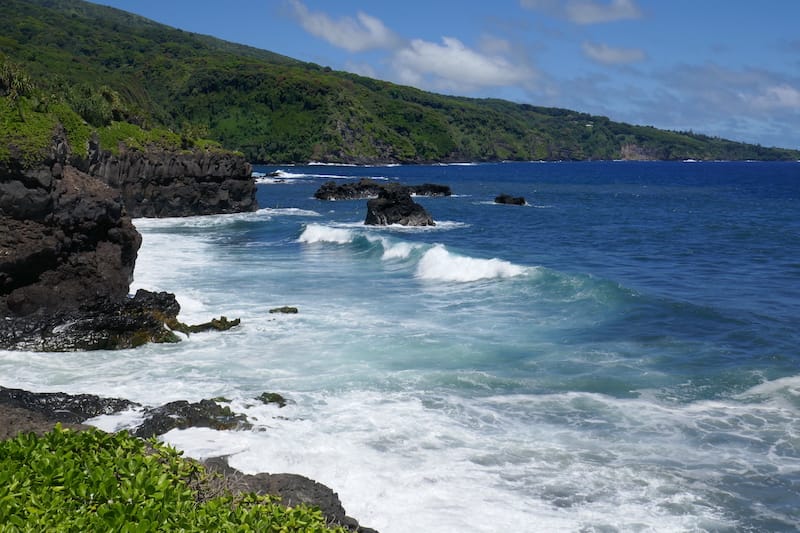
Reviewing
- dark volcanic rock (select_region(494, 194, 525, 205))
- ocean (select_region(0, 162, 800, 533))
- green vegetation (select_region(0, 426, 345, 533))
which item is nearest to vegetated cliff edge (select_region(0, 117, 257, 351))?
ocean (select_region(0, 162, 800, 533))

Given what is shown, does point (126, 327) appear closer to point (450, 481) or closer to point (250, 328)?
point (250, 328)

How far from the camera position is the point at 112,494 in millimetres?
6633

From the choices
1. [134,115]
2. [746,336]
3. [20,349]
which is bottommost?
[20,349]

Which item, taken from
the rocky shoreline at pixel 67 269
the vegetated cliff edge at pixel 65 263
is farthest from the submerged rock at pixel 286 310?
the vegetated cliff edge at pixel 65 263

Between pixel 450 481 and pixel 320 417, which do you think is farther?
pixel 320 417

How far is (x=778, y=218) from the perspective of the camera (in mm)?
63906

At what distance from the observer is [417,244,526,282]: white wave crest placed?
111 ft

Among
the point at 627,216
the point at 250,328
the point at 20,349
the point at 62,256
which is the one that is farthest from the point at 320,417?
the point at 627,216

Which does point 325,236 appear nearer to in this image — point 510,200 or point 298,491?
point 510,200

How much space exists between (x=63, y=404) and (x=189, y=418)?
9.23 ft

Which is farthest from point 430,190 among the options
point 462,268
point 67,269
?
point 67,269

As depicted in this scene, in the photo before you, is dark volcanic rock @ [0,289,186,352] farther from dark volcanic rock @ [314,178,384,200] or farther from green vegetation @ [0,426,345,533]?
dark volcanic rock @ [314,178,384,200]

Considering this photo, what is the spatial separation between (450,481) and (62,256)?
16.2 m

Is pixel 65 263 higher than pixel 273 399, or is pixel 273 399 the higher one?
pixel 65 263
